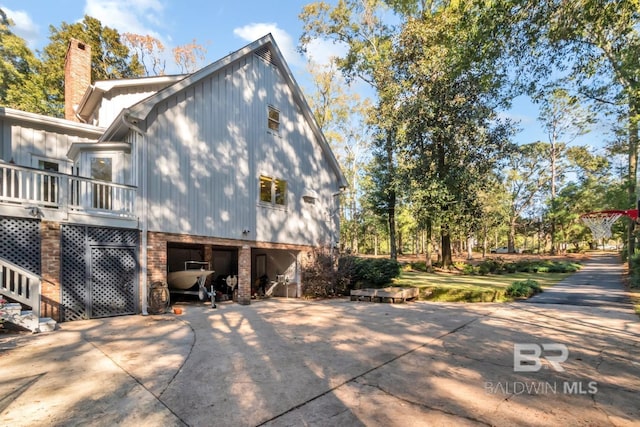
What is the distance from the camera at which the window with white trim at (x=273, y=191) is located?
1310cm

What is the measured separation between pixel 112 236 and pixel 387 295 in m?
8.78

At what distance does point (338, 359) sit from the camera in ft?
16.8

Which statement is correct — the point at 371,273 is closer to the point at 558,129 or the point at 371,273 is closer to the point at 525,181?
the point at 558,129

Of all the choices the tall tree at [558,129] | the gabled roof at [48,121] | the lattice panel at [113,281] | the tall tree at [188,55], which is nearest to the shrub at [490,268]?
the tall tree at [558,129]

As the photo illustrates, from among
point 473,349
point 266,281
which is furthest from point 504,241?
point 473,349

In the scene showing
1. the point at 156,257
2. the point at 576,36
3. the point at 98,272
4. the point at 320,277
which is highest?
the point at 576,36

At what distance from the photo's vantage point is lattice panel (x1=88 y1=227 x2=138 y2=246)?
8.61 meters

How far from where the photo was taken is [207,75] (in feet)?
36.7

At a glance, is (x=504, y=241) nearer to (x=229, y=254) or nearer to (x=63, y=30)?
(x=229, y=254)

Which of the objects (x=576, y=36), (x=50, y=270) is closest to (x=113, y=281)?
(x=50, y=270)

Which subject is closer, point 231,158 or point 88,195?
point 88,195

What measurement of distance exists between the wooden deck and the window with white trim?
479cm

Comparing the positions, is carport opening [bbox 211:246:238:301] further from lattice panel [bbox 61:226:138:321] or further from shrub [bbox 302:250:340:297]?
lattice panel [bbox 61:226:138:321]

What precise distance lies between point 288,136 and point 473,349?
11028 millimetres
